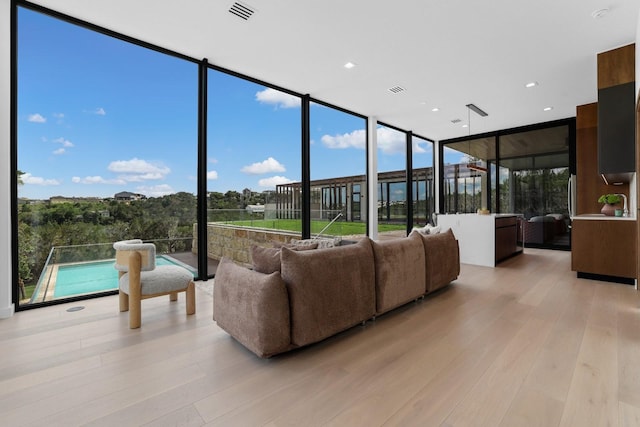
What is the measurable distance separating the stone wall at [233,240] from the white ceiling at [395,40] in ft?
7.78

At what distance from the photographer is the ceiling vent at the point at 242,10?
3.04 m

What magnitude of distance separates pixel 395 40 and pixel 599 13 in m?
2.05

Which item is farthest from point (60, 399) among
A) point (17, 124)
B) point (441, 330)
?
point (17, 124)

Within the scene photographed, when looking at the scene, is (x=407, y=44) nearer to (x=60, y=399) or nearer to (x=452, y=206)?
(x=60, y=399)

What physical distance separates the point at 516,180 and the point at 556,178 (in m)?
0.82

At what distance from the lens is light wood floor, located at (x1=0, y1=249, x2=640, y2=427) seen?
153 centimetres

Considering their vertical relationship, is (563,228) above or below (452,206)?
below

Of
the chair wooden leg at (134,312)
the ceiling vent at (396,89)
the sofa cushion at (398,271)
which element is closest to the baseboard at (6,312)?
the chair wooden leg at (134,312)

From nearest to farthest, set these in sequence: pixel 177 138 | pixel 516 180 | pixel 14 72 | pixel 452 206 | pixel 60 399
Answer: pixel 60 399
pixel 14 72
pixel 177 138
pixel 516 180
pixel 452 206

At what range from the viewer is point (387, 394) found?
1684 mm

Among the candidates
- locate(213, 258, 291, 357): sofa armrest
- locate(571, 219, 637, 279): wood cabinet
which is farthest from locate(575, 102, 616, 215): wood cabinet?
locate(213, 258, 291, 357): sofa armrest

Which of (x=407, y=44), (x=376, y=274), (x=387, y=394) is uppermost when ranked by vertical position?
(x=407, y=44)

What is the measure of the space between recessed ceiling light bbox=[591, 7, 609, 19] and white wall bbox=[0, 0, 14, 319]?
5841 millimetres

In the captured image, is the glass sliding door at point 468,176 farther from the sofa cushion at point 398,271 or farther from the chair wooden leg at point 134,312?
the chair wooden leg at point 134,312
